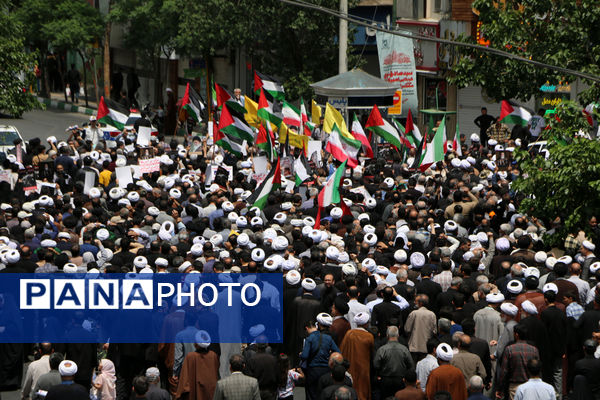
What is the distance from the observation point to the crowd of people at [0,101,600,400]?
37.0 feet

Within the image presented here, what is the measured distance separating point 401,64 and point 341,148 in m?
Result: 10.9

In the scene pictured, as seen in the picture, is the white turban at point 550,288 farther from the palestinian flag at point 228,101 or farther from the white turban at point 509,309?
the palestinian flag at point 228,101

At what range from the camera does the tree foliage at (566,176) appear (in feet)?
44.7

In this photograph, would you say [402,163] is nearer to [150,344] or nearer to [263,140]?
[263,140]

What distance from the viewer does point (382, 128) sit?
22.6 m

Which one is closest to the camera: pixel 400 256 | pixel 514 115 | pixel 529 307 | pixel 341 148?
pixel 529 307

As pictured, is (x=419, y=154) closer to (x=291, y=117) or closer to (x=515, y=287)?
(x=291, y=117)

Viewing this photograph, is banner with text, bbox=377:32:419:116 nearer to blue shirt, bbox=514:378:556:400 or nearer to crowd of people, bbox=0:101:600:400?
crowd of people, bbox=0:101:600:400

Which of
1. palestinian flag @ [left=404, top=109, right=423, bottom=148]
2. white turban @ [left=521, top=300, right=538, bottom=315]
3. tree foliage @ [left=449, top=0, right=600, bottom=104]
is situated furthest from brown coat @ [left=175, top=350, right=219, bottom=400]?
palestinian flag @ [left=404, top=109, right=423, bottom=148]

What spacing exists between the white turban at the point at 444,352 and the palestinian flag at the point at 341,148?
9.85 metres

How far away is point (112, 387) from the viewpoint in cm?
1132

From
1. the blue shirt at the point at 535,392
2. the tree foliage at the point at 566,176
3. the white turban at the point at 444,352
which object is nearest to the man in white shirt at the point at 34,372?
the white turban at the point at 444,352
